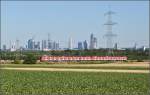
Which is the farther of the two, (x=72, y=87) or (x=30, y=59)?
(x=30, y=59)

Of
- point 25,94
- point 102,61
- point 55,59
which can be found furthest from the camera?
point 102,61

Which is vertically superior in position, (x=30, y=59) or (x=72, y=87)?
(x=30, y=59)

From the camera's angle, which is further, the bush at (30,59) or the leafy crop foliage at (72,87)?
the bush at (30,59)

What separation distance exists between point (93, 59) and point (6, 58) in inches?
1050

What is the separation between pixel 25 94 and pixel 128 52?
150915 mm

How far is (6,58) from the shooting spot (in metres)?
130

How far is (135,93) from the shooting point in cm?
2562

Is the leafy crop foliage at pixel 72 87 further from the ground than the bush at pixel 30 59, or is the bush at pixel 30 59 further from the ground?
the bush at pixel 30 59

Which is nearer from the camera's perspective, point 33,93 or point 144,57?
point 33,93

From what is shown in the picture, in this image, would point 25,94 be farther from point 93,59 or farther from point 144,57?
point 144,57

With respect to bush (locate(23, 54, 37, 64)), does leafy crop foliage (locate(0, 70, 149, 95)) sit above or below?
below

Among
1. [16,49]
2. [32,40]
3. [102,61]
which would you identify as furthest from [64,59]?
[32,40]

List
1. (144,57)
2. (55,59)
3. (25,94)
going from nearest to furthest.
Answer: (25,94)
(55,59)
(144,57)

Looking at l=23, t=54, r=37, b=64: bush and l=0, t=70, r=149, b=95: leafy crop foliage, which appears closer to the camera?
l=0, t=70, r=149, b=95: leafy crop foliage
